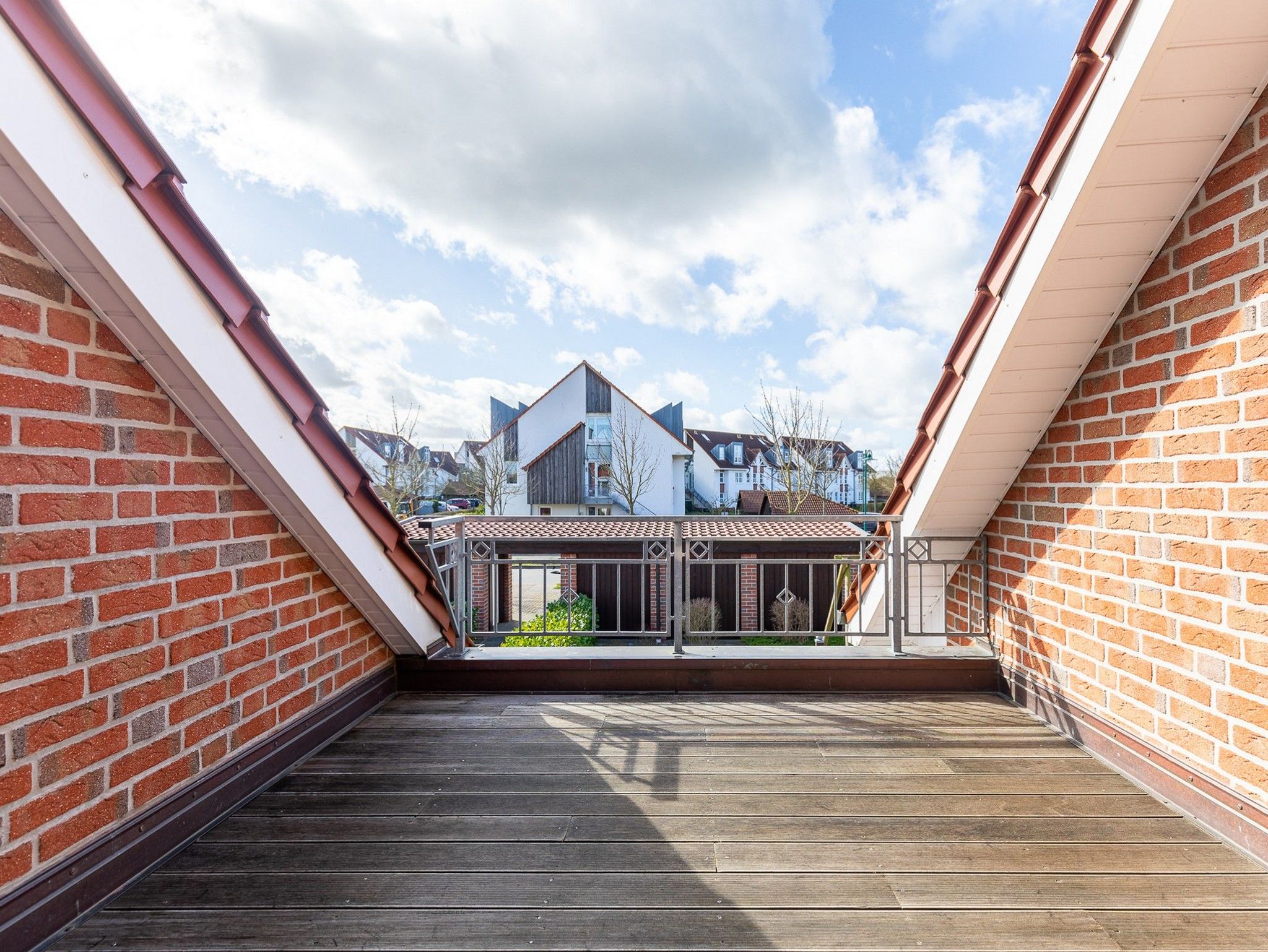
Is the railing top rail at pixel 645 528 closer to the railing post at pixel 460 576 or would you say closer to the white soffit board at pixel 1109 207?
the railing post at pixel 460 576

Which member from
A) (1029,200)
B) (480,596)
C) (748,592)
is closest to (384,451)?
(480,596)

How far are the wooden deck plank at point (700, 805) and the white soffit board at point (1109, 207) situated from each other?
1.24m

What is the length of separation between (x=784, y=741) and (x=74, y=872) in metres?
2.12

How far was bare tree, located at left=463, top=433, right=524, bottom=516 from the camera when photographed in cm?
1842

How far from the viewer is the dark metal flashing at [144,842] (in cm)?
115

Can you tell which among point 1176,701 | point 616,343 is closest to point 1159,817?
point 1176,701

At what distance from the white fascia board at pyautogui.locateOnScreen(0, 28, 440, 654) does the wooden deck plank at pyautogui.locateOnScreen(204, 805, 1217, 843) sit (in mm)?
869

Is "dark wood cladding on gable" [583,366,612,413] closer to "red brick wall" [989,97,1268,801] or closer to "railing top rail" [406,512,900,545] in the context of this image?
"railing top rail" [406,512,900,545]

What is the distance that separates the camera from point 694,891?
4.43 feet

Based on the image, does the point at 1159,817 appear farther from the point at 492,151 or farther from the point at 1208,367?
the point at 492,151

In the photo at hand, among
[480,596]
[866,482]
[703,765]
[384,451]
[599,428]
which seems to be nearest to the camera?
[703,765]

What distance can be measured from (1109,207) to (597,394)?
1879 centimetres

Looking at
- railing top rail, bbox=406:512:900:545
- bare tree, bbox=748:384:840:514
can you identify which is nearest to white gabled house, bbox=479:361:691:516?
bare tree, bbox=748:384:840:514

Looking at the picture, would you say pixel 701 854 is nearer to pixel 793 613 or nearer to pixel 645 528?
pixel 645 528
